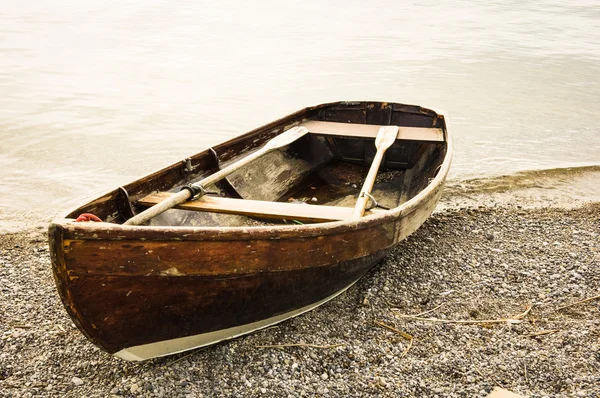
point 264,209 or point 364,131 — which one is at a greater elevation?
point 364,131

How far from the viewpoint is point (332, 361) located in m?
3.74

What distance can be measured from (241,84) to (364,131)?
10660 millimetres

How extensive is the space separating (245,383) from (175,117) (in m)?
10.1

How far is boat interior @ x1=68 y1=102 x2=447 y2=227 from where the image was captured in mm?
4078

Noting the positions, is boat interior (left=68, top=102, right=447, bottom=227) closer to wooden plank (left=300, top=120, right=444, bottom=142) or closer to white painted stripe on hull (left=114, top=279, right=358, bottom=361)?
wooden plank (left=300, top=120, right=444, bottom=142)

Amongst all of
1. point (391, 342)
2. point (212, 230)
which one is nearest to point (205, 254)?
point (212, 230)

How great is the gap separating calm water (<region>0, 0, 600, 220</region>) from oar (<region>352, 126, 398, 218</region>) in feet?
10.7

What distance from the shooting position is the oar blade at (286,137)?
→ 225 inches

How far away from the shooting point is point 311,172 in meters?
6.68

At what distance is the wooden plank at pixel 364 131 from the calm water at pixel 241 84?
9.18 ft

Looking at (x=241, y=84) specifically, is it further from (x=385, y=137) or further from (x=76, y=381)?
(x=76, y=381)

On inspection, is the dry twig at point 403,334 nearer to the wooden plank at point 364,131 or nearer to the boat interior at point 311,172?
the boat interior at point 311,172

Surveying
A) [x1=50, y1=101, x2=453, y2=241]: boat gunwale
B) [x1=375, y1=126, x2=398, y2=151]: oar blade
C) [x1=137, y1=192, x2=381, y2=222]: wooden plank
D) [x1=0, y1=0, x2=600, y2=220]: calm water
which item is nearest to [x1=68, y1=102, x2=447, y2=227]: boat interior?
[x1=137, y1=192, x2=381, y2=222]: wooden plank

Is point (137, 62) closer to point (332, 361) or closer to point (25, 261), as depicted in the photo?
point (25, 261)
